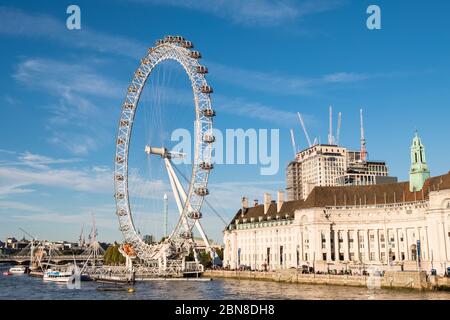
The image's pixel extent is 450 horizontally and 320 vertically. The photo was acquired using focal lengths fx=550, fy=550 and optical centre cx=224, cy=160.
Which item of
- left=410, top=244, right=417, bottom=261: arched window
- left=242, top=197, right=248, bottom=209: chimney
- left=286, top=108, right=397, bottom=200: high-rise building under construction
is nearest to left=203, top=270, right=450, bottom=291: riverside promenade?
left=410, top=244, right=417, bottom=261: arched window

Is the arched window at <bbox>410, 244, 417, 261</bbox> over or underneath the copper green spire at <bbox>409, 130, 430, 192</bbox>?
underneath

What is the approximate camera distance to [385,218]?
84.3 meters

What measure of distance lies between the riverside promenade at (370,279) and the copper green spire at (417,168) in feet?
83.4

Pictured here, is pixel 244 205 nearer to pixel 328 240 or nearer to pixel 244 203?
pixel 244 203

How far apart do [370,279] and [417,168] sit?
31268mm

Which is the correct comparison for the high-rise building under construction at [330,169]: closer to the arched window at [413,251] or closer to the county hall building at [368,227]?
the county hall building at [368,227]

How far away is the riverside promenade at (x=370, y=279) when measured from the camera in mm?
54781

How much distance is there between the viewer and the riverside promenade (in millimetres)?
54781

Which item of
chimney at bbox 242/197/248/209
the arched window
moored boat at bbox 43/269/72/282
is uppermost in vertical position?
chimney at bbox 242/197/248/209

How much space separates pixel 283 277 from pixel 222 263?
45.8 metres

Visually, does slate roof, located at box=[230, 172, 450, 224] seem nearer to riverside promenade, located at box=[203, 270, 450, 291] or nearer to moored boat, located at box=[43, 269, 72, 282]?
riverside promenade, located at box=[203, 270, 450, 291]

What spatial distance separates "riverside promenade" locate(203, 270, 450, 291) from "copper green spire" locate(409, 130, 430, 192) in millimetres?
25430

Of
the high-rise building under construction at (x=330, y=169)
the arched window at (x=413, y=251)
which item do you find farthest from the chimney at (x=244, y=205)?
the high-rise building under construction at (x=330, y=169)
